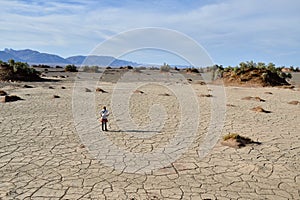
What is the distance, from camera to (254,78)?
32500 millimetres

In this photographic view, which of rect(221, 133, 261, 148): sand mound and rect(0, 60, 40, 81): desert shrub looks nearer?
rect(221, 133, 261, 148): sand mound

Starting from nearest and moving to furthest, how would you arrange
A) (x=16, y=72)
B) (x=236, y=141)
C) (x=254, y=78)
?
1. (x=236, y=141)
2. (x=16, y=72)
3. (x=254, y=78)

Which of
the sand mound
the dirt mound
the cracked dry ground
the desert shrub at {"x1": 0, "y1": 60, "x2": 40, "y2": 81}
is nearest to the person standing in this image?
the cracked dry ground

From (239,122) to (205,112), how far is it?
2452 mm

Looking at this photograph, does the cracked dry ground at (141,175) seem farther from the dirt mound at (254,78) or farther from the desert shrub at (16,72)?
the dirt mound at (254,78)

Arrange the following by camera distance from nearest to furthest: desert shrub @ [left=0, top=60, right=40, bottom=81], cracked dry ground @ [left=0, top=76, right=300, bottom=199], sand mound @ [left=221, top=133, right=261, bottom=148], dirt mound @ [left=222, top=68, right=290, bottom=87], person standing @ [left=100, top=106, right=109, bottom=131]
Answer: cracked dry ground @ [left=0, top=76, right=300, bottom=199], sand mound @ [left=221, top=133, right=261, bottom=148], person standing @ [left=100, top=106, right=109, bottom=131], desert shrub @ [left=0, top=60, right=40, bottom=81], dirt mound @ [left=222, top=68, right=290, bottom=87]

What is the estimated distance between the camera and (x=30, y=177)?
18.2ft

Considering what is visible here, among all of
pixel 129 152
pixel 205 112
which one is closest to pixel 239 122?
pixel 205 112

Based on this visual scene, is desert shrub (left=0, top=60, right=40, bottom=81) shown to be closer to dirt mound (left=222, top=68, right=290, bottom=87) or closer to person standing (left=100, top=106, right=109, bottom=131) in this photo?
dirt mound (left=222, top=68, right=290, bottom=87)

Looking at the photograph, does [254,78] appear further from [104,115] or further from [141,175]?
[141,175]

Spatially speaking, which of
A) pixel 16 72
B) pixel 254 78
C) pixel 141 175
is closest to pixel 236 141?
pixel 141 175

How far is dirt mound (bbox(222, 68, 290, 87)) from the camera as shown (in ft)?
103

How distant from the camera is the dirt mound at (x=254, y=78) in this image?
31.5 metres

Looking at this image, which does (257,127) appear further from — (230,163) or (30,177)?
(30,177)
